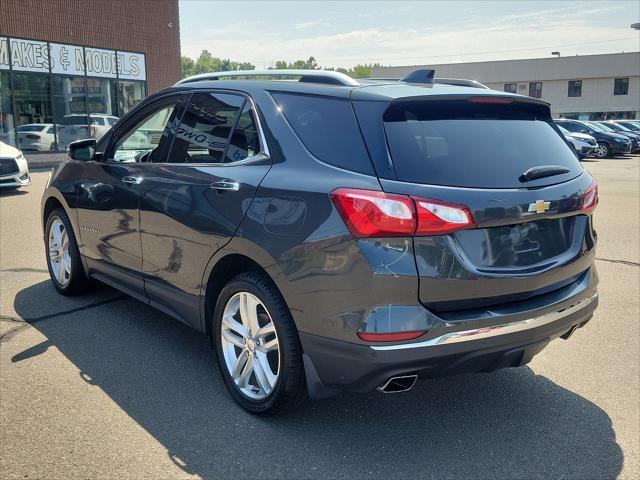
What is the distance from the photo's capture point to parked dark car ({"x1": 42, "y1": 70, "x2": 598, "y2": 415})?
2713 mm

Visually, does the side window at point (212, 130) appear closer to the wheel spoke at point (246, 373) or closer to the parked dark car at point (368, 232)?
the parked dark car at point (368, 232)

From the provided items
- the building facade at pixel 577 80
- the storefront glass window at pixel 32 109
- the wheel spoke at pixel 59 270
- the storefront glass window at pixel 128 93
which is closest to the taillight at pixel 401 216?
the wheel spoke at pixel 59 270

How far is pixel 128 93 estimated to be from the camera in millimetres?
27984

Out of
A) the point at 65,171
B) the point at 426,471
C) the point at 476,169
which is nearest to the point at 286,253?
the point at 476,169

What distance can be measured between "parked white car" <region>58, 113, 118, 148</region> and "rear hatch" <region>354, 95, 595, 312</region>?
23.9 m

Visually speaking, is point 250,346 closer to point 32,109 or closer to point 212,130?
point 212,130

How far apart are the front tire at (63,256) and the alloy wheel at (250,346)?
7.75 ft

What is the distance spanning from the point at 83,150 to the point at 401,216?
3408 millimetres

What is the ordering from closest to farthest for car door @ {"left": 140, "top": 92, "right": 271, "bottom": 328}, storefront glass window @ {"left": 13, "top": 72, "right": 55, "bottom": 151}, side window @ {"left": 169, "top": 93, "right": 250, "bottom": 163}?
car door @ {"left": 140, "top": 92, "right": 271, "bottom": 328} → side window @ {"left": 169, "top": 93, "right": 250, "bottom": 163} → storefront glass window @ {"left": 13, "top": 72, "right": 55, "bottom": 151}

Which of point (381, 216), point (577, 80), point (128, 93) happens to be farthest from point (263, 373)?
point (577, 80)

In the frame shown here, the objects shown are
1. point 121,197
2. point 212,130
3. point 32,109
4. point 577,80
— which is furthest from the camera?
point 577,80

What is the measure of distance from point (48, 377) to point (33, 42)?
2362 centimetres

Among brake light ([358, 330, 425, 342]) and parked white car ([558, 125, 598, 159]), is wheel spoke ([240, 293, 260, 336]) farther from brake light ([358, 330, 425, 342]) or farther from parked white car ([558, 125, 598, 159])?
parked white car ([558, 125, 598, 159])

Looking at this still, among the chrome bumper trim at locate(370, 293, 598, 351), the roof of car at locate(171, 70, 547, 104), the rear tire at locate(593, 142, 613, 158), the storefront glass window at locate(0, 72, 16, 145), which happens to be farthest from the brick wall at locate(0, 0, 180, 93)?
the chrome bumper trim at locate(370, 293, 598, 351)
